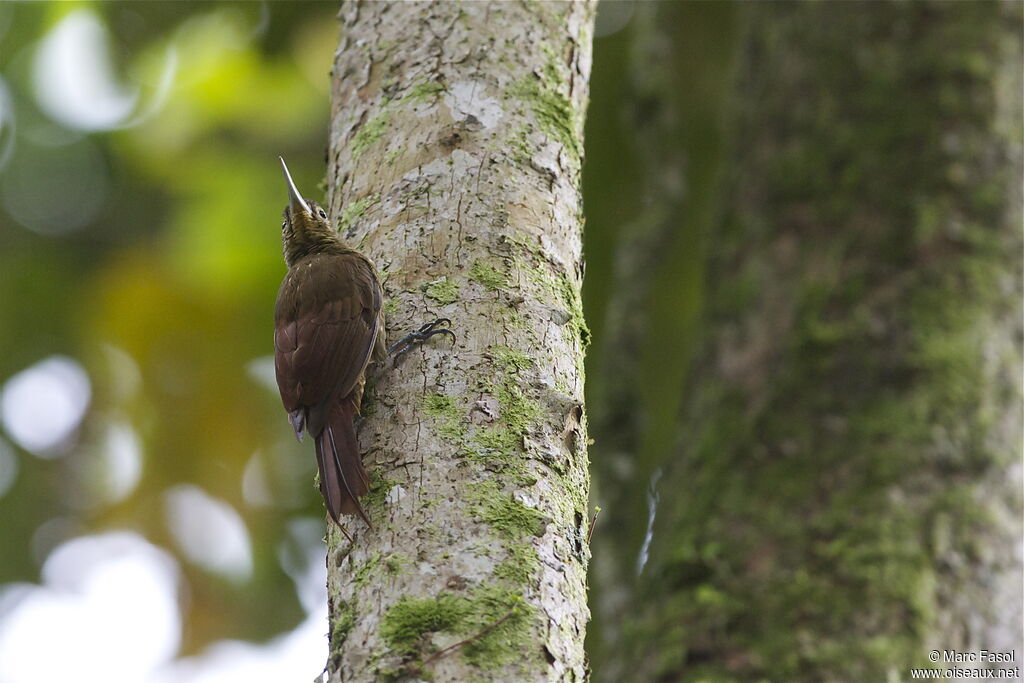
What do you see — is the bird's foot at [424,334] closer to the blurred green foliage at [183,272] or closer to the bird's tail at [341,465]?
the bird's tail at [341,465]

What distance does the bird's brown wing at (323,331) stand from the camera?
7.92 ft

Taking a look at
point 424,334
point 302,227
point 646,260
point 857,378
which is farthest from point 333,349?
point 646,260

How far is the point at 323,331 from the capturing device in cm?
273

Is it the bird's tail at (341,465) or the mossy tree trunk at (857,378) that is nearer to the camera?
the bird's tail at (341,465)

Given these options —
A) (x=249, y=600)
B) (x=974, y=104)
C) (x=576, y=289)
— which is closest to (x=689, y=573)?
(x=576, y=289)

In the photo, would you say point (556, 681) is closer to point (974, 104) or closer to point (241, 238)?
point (974, 104)

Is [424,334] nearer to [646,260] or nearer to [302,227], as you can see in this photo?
[302,227]

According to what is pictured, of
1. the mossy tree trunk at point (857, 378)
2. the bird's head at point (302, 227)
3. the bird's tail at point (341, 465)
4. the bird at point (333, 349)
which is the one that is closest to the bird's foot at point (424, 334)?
the bird at point (333, 349)

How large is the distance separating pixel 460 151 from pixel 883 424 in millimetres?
1864

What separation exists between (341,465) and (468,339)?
1.10 feet

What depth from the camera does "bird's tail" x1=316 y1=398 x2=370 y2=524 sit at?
1.95 meters

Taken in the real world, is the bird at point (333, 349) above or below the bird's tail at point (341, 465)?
above

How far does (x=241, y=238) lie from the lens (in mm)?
6188

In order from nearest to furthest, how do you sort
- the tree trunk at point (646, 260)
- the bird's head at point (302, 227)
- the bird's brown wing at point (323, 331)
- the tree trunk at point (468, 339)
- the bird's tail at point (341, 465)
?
the tree trunk at point (468, 339), the bird's tail at point (341, 465), the bird's brown wing at point (323, 331), the bird's head at point (302, 227), the tree trunk at point (646, 260)
